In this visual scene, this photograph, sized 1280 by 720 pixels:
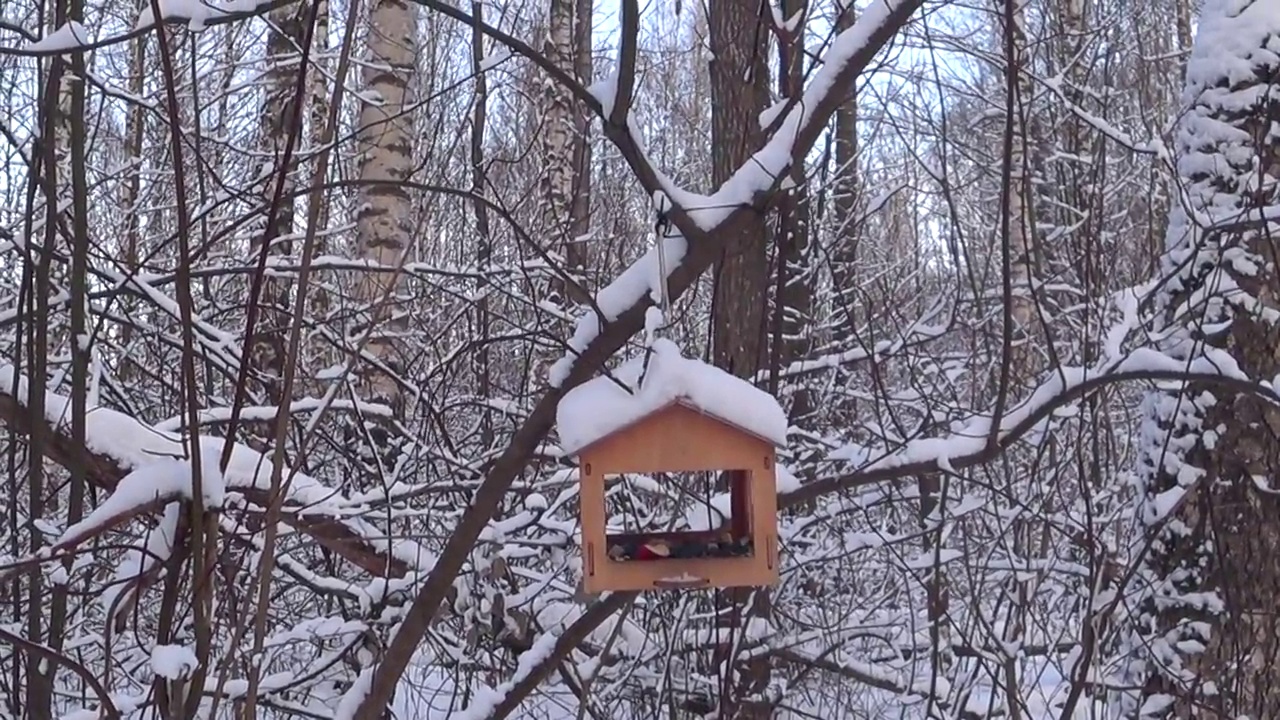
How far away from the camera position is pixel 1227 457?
341cm

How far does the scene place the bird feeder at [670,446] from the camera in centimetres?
181

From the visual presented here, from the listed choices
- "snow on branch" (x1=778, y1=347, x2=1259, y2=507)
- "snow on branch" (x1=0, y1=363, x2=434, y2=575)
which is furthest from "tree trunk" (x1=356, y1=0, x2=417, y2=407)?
"snow on branch" (x1=778, y1=347, x2=1259, y2=507)

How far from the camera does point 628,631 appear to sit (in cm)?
355

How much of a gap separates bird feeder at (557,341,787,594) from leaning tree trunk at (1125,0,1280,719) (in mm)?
1899

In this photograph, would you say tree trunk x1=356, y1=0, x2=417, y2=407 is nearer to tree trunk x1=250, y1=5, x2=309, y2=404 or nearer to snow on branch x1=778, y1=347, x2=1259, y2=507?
tree trunk x1=250, y1=5, x2=309, y2=404

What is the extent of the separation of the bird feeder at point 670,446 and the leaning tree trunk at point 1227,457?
1.90 metres

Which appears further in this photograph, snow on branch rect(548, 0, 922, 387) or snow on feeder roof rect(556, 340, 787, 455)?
snow on branch rect(548, 0, 922, 387)

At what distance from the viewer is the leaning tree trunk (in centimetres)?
342

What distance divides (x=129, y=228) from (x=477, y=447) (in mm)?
1770

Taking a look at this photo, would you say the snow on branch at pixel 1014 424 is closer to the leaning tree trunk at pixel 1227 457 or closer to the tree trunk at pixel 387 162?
the leaning tree trunk at pixel 1227 457

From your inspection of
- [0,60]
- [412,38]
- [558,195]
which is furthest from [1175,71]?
[0,60]

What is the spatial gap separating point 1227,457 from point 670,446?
7.45 ft

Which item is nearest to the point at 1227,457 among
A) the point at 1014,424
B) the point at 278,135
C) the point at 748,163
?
the point at 1014,424

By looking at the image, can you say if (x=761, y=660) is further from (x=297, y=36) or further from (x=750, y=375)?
(x=297, y=36)
